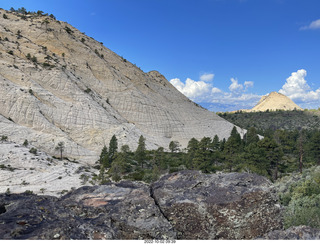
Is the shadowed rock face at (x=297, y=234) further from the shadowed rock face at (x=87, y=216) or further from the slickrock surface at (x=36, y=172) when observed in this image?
the slickrock surface at (x=36, y=172)

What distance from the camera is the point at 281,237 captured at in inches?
204

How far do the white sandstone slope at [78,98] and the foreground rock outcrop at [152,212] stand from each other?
133 ft

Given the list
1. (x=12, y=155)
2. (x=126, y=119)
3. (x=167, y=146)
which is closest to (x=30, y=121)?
(x=12, y=155)

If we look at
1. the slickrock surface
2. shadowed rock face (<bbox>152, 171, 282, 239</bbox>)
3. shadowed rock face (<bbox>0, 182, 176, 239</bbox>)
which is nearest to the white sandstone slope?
the slickrock surface

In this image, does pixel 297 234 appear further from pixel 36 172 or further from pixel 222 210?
pixel 36 172

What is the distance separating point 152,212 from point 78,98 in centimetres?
5644

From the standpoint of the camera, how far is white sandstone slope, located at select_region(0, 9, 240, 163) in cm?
4744

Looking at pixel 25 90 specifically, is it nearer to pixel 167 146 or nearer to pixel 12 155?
pixel 12 155

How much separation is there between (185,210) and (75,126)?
50576mm

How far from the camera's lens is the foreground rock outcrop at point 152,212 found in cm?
491

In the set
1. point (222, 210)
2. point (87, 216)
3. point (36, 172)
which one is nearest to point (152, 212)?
point (87, 216)

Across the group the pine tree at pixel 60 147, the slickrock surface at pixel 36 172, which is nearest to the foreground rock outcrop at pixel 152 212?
the slickrock surface at pixel 36 172

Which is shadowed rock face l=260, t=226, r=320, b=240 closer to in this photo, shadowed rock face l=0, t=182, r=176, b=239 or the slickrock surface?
shadowed rock face l=0, t=182, r=176, b=239

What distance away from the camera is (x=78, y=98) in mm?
57875
